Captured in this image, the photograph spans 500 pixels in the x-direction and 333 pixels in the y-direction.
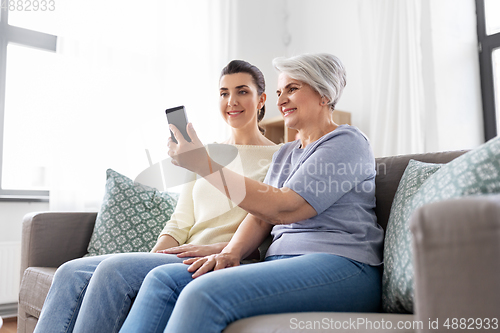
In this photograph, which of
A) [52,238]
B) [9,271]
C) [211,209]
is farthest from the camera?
[9,271]

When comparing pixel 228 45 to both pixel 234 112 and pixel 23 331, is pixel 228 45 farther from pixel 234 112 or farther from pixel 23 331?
pixel 23 331

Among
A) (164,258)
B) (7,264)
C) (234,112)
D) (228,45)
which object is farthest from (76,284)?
(228,45)

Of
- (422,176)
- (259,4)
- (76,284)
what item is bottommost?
(76,284)

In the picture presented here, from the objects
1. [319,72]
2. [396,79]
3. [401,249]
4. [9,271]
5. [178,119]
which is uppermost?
[396,79]

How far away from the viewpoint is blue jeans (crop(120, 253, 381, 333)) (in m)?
0.76

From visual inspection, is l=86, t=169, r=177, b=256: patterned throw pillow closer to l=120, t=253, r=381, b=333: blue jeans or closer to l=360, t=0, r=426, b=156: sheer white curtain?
l=120, t=253, r=381, b=333: blue jeans

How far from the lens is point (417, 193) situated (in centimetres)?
95

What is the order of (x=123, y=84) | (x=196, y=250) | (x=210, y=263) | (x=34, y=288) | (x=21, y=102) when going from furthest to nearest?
(x=123, y=84)
(x=21, y=102)
(x=34, y=288)
(x=196, y=250)
(x=210, y=263)

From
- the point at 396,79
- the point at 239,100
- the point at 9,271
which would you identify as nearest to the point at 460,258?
the point at 239,100

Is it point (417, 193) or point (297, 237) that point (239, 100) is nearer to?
point (297, 237)

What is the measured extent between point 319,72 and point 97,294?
83 cm

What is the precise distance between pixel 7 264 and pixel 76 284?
4.94ft

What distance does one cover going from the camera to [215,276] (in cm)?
82

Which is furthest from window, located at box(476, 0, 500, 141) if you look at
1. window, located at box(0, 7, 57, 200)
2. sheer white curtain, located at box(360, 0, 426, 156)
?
window, located at box(0, 7, 57, 200)
